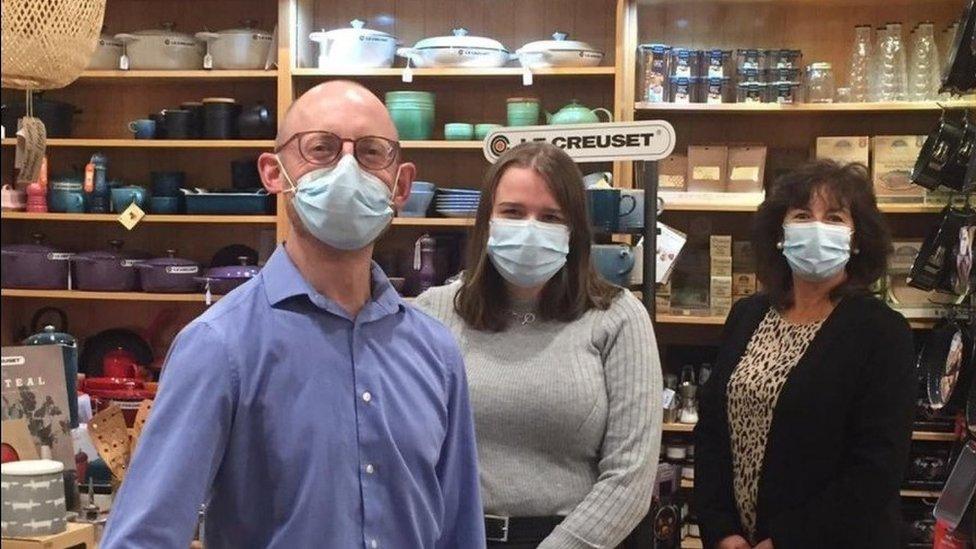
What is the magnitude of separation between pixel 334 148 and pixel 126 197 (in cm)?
318

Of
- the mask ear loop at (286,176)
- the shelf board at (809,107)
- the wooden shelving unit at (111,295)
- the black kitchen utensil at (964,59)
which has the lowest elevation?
the wooden shelving unit at (111,295)

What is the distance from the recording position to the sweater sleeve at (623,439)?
1.76 m

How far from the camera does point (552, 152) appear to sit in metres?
1.89

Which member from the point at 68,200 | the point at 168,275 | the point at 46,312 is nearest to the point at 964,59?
the point at 168,275

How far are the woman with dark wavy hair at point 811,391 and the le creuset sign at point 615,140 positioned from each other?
0.95ft

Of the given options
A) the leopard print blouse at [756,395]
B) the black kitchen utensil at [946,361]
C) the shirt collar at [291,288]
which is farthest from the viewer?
the black kitchen utensil at [946,361]

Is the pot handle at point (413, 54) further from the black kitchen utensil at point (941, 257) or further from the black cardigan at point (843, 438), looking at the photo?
the black cardigan at point (843, 438)

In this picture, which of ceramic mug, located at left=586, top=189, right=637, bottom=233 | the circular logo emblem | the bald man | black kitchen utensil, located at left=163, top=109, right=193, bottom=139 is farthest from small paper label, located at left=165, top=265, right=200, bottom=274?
the bald man

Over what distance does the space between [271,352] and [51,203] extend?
350cm

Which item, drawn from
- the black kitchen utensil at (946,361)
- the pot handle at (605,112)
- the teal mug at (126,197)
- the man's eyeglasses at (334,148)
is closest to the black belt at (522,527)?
the man's eyeglasses at (334,148)

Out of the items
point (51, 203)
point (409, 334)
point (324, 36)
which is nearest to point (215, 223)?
point (51, 203)

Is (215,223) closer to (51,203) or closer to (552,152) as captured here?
(51,203)

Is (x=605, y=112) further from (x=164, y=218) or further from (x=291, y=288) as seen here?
(x=291, y=288)

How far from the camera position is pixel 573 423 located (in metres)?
1.79
